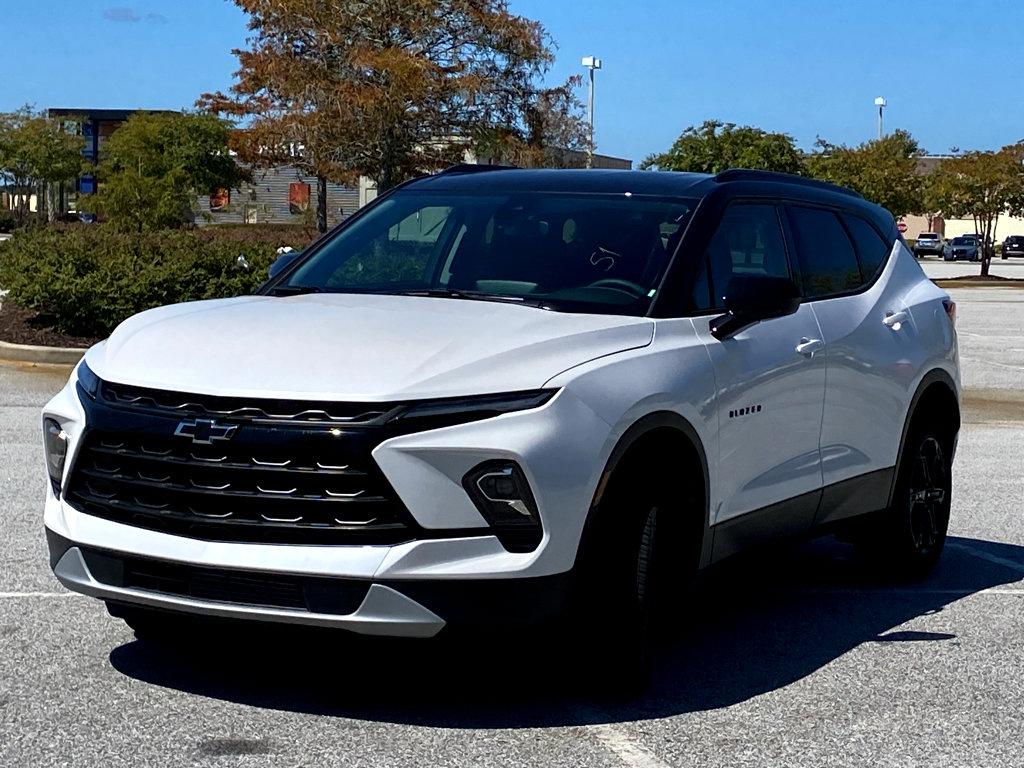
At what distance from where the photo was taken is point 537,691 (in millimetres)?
5555

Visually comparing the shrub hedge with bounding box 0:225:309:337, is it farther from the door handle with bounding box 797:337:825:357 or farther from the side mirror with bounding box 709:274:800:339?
the side mirror with bounding box 709:274:800:339

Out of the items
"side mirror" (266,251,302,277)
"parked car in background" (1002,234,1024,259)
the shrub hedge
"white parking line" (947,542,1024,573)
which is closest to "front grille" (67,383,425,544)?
"side mirror" (266,251,302,277)

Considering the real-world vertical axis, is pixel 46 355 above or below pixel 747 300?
below

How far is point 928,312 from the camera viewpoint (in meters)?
7.88

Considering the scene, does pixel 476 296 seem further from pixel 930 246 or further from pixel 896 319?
pixel 930 246

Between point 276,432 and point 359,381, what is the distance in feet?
0.94

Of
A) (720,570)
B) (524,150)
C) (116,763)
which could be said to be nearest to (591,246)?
(720,570)

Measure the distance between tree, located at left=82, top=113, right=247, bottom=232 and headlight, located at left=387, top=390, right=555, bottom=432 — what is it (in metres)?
41.8

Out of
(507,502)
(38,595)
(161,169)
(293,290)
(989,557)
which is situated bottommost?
(989,557)

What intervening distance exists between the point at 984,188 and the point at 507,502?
2239 inches

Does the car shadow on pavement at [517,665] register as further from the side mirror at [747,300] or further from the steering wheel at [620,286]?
the steering wheel at [620,286]

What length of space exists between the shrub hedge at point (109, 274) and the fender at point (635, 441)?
564 inches

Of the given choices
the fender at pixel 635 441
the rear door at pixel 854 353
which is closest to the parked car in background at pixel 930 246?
the rear door at pixel 854 353

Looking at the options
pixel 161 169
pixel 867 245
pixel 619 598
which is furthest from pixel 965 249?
pixel 619 598
